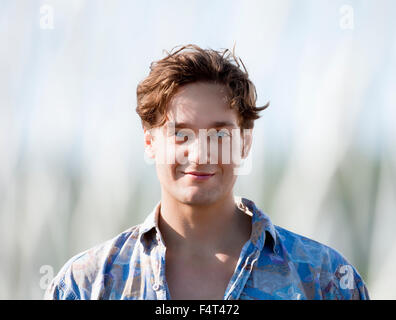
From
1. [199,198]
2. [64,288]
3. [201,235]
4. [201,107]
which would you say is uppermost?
[201,107]

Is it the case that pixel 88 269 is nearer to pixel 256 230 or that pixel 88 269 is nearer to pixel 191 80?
pixel 256 230

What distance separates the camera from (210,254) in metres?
1.38

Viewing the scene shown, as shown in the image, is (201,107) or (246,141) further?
(246,141)

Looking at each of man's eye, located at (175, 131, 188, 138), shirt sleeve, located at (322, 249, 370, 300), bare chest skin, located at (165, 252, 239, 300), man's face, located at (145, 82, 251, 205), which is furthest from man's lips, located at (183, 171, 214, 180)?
shirt sleeve, located at (322, 249, 370, 300)

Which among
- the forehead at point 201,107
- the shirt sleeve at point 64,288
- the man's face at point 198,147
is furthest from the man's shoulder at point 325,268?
the shirt sleeve at point 64,288

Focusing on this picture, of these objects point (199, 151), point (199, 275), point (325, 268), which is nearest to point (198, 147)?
point (199, 151)

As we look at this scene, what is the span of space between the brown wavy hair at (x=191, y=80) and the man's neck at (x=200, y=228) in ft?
0.75

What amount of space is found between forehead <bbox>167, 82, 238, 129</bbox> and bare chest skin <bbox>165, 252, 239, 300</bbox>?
0.35 m

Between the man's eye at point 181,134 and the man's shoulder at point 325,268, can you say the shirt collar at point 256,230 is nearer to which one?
the man's shoulder at point 325,268

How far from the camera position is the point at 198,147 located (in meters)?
1.31

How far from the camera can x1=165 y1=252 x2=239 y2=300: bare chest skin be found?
1.31 metres

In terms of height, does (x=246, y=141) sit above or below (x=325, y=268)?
above

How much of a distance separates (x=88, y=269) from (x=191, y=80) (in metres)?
0.56
